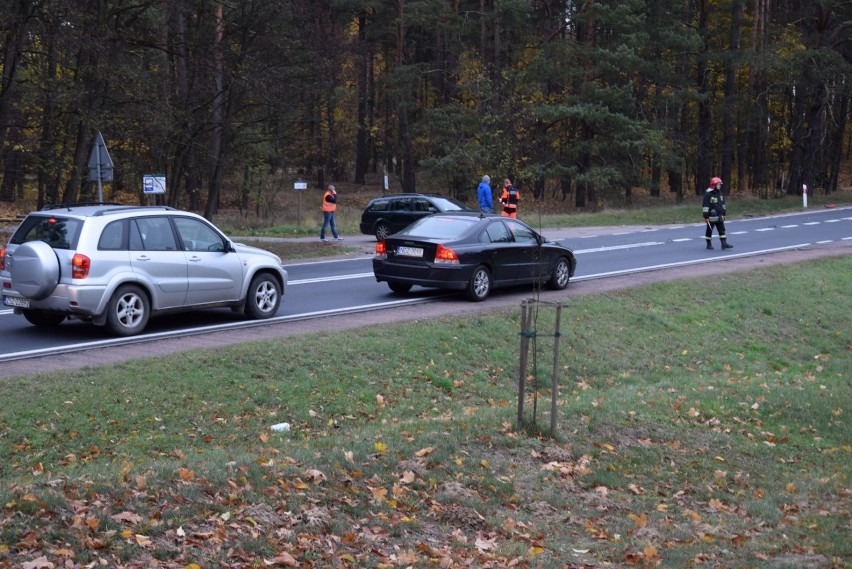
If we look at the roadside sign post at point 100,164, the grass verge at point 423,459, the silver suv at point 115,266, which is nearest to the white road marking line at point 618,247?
the grass verge at point 423,459

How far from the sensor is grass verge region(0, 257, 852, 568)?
21.4ft

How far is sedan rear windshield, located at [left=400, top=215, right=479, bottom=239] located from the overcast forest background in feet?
30.8

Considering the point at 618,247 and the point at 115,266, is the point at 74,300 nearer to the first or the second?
the point at 115,266

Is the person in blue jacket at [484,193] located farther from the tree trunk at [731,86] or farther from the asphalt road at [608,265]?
the tree trunk at [731,86]

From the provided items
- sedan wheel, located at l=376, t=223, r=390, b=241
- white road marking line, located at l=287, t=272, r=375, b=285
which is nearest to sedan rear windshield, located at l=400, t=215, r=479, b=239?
white road marking line, located at l=287, t=272, r=375, b=285

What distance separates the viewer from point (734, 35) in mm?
52281

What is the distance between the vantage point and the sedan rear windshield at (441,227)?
712 inches

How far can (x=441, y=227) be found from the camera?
18.3 metres

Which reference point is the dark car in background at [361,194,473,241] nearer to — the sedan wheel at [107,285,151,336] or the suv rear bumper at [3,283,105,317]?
the sedan wheel at [107,285,151,336]

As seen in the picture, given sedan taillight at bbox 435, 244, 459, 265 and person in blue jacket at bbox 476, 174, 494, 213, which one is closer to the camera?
sedan taillight at bbox 435, 244, 459, 265

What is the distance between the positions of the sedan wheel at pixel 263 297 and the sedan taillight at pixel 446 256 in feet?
10.3

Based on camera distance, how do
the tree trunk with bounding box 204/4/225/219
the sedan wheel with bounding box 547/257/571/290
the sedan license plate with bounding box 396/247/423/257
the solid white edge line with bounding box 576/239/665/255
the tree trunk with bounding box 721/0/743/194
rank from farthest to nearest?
the tree trunk with bounding box 721/0/743/194
the tree trunk with bounding box 204/4/225/219
the solid white edge line with bounding box 576/239/665/255
the sedan wheel with bounding box 547/257/571/290
the sedan license plate with bounding box 396/247/423/257

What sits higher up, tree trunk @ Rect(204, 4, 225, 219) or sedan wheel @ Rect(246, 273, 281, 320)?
tree trunk @ Rect(204, 4, 225, 219)

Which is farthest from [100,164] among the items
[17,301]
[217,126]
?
[17,301]
